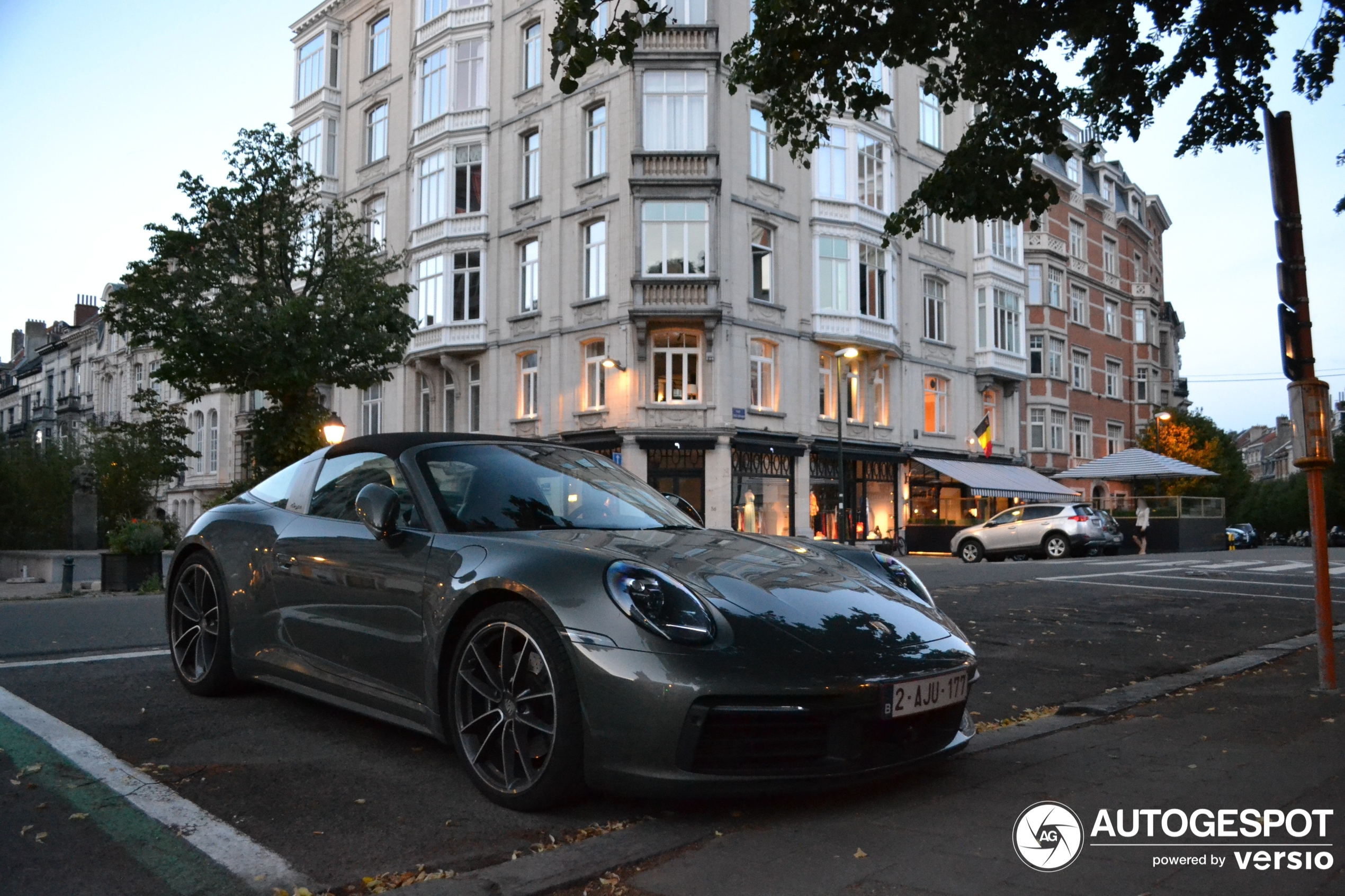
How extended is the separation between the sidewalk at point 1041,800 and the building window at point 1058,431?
44967 millimetres

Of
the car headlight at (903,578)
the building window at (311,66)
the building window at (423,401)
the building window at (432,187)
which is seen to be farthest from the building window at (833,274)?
the car headlight at (903,578)

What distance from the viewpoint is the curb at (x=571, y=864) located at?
2892mm

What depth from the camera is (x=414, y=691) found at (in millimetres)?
4098

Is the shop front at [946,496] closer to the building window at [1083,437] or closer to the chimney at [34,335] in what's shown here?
the building window at [1083,437]

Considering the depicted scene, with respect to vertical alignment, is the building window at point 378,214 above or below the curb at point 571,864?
above

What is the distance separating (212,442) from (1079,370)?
4246 centimetres

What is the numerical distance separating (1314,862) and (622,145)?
29644mm

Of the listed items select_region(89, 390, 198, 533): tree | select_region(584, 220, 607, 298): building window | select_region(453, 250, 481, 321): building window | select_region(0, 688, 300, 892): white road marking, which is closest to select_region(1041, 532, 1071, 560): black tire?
select_region(584, 220, 607, 298): building window

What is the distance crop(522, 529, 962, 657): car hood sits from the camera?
3.63 meters

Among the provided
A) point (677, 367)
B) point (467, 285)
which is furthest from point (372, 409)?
point (677, 367)

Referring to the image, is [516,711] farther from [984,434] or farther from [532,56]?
[984,434]

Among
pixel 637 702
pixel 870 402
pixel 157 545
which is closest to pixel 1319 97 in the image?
pixel 637 702

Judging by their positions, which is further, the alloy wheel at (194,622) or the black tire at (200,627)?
the alloy wheel at (194,622)

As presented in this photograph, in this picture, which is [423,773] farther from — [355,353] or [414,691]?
[355,353]
